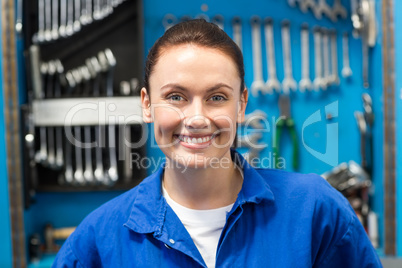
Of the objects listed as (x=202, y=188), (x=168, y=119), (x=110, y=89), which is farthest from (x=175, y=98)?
(x=110, y=89)

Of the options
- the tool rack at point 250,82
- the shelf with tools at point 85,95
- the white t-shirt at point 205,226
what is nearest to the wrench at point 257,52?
the tool rack at point 250,82

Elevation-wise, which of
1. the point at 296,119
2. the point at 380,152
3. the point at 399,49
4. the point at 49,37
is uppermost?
the point at 49,37

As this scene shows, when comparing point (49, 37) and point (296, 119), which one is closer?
point (49, 37)

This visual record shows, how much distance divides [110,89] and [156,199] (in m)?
1.23

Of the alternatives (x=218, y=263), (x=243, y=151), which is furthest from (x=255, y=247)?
(x=243, y=151)

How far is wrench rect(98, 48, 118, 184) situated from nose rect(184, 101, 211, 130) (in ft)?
4.08

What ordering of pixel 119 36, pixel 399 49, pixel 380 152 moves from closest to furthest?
pixel 399 49 < pixel 380 152 < pixel 119 36

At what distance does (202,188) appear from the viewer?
1.03m

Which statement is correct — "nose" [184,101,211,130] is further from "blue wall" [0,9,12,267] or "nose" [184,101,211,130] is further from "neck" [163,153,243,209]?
"blue wall" [0,9,12,267]

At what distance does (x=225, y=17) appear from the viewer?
89.2 inches

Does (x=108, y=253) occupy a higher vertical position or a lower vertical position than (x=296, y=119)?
lower

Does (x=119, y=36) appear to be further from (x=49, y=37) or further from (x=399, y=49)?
(x=399, y=49)

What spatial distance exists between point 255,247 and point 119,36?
62.1 inches

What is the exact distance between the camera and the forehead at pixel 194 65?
36.6 inches
